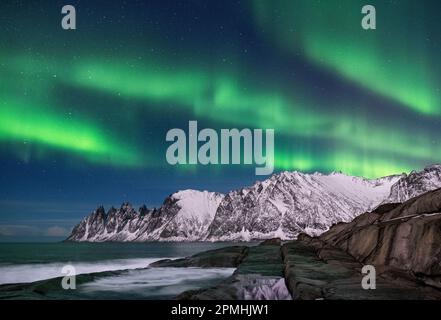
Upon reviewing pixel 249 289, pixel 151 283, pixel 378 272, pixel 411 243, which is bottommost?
pixel 151 283

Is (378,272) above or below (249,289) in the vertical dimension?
above

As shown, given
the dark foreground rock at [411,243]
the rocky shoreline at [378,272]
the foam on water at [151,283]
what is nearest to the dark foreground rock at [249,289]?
the rocky shoreline at [378,272]

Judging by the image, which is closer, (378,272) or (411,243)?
(411,243)

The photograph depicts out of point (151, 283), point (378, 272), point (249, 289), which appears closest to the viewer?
point (249, 289)

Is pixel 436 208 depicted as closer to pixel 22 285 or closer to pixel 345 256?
pixel 345 256

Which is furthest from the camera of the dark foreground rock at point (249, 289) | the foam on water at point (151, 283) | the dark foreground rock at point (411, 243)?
the foam on water at point (151, 283)

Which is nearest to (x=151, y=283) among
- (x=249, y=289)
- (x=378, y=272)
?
Answer: (x=249, y=289)

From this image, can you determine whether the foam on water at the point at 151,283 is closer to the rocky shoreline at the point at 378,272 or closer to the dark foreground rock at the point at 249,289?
the rocky shoreline at the point at 378,272

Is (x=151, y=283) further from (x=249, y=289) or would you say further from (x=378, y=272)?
(x=378, y=272)

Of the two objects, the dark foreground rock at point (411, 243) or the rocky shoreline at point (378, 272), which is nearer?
the rocky shoreline at point (378, 272)

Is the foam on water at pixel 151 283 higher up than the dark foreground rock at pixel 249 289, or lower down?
lower down

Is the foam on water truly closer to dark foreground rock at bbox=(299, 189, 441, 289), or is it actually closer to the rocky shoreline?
the rocky shoreline
